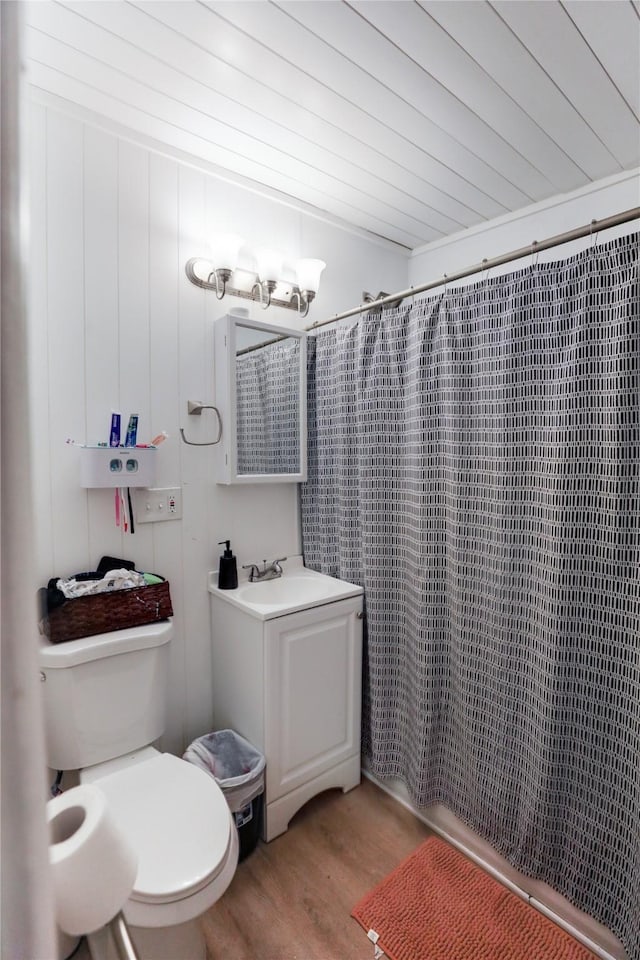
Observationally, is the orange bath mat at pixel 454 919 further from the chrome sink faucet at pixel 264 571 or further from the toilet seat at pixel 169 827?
the chrome sink faucet at pixel 264 571

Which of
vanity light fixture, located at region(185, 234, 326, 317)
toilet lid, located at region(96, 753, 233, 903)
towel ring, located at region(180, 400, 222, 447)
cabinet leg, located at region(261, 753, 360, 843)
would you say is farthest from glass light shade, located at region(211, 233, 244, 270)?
cabinet leg, located at region(261, 753, 360, 843)

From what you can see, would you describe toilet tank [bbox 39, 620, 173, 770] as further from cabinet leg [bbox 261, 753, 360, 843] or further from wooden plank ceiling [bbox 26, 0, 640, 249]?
wooden plank ceiling [bbox 26, 0, 640, 249]

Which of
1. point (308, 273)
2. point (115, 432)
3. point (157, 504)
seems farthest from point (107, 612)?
point (308, 273)

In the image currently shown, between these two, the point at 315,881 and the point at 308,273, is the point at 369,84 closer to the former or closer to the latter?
the point at 308,273

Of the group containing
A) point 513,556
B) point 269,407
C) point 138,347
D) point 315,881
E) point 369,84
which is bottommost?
point 315,881

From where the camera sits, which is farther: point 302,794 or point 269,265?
point 269,265

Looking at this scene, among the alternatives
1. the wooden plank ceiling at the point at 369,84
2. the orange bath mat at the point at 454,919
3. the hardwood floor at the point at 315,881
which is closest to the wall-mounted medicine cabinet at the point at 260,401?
the wooden plank ceiling at the point at 369,84

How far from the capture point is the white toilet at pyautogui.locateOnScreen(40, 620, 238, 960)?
102cm

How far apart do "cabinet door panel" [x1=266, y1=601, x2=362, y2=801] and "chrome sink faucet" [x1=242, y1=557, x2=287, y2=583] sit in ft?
1.19

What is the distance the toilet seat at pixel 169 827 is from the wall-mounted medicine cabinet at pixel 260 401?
100 cm

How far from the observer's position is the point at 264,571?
2000mm

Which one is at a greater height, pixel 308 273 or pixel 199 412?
pixel 308 273

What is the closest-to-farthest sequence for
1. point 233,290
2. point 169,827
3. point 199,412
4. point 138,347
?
point 169,827
point 138,347
point 199,412
point 233,290

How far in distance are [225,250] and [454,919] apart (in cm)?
235
